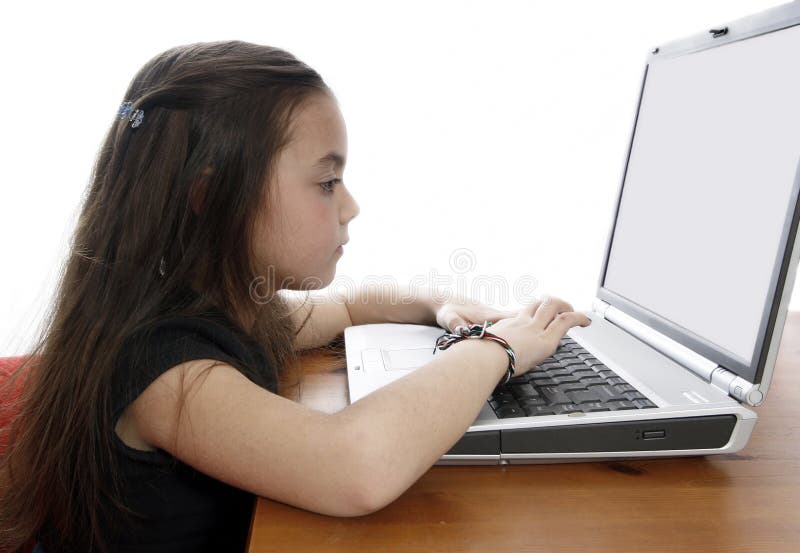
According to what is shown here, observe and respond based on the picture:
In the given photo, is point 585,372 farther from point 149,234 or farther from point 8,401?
point 8,401

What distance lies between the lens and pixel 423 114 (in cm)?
154

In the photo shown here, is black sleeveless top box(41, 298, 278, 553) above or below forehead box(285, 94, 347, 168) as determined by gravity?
below

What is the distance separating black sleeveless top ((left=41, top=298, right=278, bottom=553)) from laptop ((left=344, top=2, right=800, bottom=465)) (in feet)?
0.53

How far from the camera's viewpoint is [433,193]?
1.58 m

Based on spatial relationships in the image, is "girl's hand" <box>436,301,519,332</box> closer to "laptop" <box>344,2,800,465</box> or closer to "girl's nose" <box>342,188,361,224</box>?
"laptop" <box>344,2,800,465</box>

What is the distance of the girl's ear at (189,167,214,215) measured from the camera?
631mm

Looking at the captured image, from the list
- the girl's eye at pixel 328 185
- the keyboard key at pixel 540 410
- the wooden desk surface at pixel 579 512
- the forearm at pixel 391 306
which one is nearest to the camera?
the wooden desk surface at pixel 579 512

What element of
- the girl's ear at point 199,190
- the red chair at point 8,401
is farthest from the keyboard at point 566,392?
the red chair at point 8,401

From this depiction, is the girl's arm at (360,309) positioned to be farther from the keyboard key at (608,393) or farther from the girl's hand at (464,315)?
the keyboard key at (608,393)

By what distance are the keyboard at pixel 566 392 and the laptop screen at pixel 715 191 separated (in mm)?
112

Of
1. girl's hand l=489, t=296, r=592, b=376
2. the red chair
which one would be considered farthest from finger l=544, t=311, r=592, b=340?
the red chair

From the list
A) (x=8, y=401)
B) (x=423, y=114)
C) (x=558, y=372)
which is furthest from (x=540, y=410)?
(x=423, y=114)

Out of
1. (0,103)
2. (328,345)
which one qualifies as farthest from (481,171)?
(0,103)

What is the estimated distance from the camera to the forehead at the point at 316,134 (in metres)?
0.65
